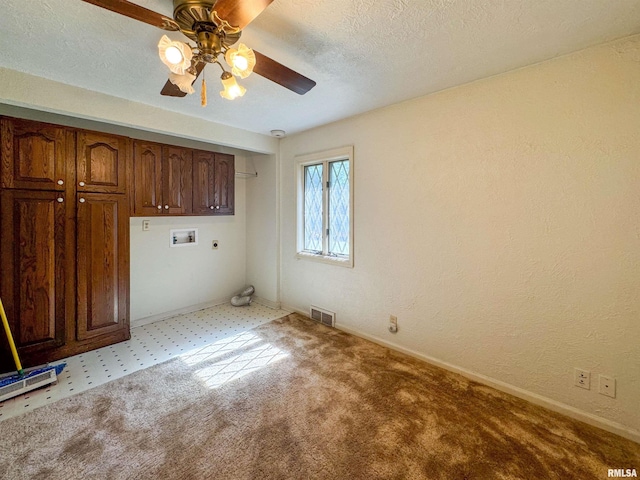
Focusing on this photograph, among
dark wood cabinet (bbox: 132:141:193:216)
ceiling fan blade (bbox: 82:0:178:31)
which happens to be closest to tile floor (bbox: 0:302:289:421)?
dark wood cabinet (bbox: 132:141:193:216)

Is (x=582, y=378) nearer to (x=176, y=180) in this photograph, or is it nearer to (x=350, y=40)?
(x=350, y=40)

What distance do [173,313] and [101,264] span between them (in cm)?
118

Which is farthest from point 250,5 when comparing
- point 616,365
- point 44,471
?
point 616,365

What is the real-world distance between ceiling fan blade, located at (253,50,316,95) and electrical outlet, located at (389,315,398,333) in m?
2.07

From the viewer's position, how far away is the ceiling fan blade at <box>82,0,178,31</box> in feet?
3.50

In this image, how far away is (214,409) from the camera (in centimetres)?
187

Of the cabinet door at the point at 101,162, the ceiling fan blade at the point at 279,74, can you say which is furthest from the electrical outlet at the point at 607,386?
the cabinet door at the point at 101,162

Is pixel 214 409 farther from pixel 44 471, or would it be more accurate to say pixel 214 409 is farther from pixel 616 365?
pixel 616 365

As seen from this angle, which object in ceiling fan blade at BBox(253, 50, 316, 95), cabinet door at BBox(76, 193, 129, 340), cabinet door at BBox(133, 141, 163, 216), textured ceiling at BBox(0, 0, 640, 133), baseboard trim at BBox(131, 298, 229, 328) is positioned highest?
textured ceiling at BBox(0, 0, 640, 133)

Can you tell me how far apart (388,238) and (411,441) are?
62.4 inches

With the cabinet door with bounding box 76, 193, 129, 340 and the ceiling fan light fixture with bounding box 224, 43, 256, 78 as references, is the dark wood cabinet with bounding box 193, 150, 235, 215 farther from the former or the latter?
the ceiling fan light fixture with bounding box 224, 43, 256, 78

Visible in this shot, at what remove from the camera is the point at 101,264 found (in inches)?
103

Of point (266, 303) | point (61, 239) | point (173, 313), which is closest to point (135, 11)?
point (61, 239)

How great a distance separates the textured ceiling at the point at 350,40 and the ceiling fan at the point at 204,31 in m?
0.24
